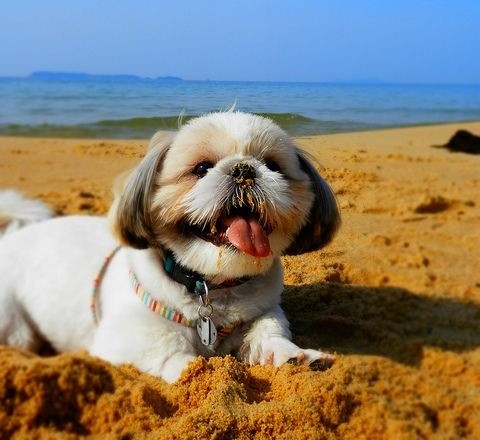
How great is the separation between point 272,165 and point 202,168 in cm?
27

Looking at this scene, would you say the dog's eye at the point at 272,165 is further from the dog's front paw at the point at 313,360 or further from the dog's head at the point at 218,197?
the dog's front paw at the point at 313,360

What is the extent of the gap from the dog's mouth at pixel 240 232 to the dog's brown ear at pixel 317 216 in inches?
14.6

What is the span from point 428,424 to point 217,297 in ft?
2.72

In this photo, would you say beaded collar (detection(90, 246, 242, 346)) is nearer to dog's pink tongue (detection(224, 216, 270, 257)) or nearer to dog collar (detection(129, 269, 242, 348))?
dog collar (detection(129, 269, 242, 348))

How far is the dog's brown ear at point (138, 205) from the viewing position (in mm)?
2107

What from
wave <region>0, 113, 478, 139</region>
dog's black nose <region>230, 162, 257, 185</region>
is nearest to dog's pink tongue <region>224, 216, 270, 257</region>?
dog's black nose <region>230, 162, 257, 185</region>

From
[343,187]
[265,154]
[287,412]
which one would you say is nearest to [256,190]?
[265,154]

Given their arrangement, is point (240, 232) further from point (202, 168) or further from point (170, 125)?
point (170, 125)

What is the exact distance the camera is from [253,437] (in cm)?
A: 160

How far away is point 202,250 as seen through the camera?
205cm

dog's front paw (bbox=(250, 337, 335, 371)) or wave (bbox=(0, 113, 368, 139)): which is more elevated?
wave (bbox=(0, 113, 368, 139))

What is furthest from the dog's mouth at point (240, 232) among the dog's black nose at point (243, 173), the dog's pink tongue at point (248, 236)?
the dog's black nose at point (243, 173)

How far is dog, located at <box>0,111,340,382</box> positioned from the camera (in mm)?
2025

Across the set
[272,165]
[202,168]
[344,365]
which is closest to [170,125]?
[202,168]
